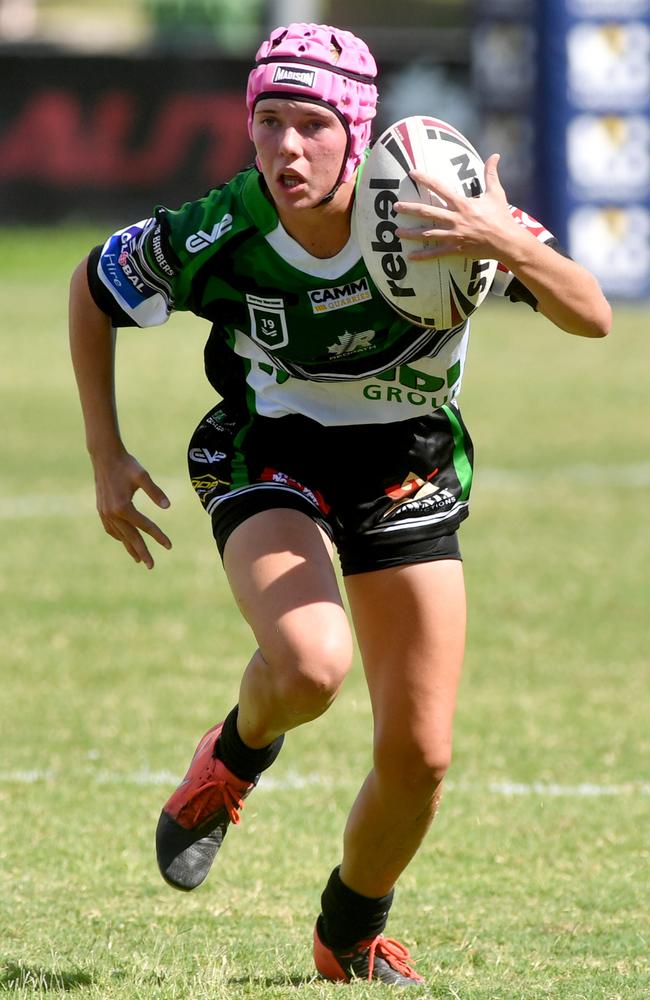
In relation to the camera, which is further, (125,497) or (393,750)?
(125,497)

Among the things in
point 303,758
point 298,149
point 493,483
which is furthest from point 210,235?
point 493,483

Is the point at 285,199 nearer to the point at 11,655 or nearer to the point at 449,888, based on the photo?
the point at 449,888

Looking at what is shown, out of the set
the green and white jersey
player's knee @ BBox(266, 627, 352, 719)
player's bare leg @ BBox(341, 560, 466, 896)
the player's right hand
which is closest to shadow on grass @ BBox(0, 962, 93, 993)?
player's bare leg @ BBox(341, 560, 466, 896)

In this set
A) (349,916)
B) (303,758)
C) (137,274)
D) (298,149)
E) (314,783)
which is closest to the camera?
(298,149)

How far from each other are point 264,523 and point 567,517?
243 inches

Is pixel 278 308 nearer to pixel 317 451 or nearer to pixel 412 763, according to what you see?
pixel 317 451

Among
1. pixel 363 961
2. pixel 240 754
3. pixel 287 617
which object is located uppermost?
pixel 287 617

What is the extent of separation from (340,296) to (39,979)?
180 centimetres

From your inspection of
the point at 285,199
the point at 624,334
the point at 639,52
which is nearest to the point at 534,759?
the point at 285,199

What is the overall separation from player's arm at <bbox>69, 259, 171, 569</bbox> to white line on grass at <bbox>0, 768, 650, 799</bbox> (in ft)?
5.45

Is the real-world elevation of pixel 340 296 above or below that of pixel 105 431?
above

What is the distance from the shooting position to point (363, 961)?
4211 millimetres

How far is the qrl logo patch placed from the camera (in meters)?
4.18

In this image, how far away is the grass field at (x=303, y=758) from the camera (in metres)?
4.32
